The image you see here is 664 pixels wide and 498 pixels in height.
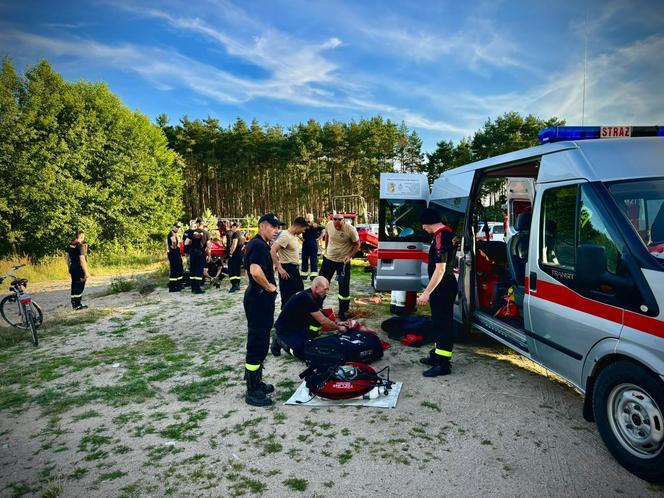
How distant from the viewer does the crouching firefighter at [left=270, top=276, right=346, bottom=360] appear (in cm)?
512

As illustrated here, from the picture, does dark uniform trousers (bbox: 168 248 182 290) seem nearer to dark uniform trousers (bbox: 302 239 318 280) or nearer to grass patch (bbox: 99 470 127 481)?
dark uniform trousers (bbox: 302 239 318 280)

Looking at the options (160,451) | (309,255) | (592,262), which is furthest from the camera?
(309,255)

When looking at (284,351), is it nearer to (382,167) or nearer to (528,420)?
(528,420)

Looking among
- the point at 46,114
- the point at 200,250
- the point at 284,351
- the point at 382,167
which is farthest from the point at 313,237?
the point at 382,167

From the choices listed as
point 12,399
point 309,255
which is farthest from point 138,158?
point 12,399

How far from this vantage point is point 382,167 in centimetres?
4000

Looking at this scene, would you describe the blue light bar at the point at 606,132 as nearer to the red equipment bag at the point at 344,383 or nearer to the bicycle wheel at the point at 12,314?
the red equipment bag at the point at 344,383

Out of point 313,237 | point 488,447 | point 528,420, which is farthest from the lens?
point 313,237

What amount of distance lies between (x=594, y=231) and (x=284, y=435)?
123 inches

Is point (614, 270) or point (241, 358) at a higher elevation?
point (614, 270)

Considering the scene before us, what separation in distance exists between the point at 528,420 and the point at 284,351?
3.36 metres

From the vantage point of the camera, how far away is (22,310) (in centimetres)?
696

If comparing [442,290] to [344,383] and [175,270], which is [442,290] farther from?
[175,270]

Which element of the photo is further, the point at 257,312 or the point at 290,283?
the point at 290,283
